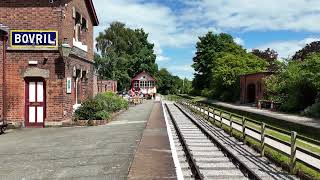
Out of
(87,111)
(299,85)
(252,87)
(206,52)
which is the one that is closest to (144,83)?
(206,52)

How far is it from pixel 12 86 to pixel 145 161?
10.7m

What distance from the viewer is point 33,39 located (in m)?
20.2

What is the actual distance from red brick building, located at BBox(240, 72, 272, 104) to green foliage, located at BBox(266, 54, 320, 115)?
6.02m

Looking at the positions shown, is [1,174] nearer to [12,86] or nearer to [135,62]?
[12,86]

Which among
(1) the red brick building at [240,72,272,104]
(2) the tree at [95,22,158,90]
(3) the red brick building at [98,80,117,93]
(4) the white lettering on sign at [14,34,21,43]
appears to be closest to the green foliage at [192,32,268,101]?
(1) the red brick building at [240,72,272,104]

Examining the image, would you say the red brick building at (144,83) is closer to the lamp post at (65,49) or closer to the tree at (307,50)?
the tree at (307,50)

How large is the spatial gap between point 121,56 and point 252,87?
44.4 metres

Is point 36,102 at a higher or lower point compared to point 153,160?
higher

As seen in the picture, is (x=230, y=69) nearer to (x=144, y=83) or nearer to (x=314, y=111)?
(x=144, y=83)

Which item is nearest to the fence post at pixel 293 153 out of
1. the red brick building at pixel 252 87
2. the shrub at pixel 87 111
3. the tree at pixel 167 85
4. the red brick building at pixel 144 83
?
the shrub at pixel 87 111

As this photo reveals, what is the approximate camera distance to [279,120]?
26.3m

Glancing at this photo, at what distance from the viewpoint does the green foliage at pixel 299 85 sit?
3170 cm

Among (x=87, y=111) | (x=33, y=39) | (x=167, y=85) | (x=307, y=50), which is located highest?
(x=307, y=50)

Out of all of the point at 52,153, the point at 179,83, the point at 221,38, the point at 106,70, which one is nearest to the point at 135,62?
the point at 106,70
